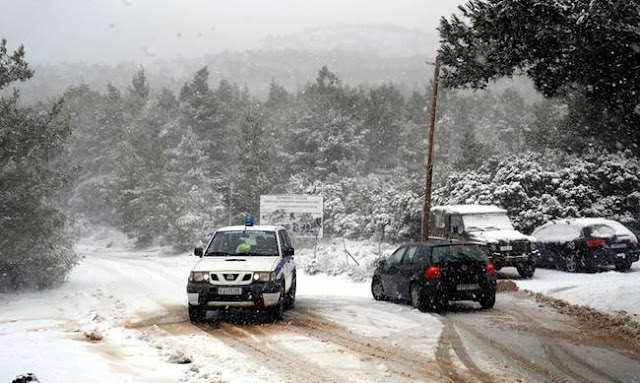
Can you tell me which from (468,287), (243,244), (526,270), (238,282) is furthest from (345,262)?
(238,282)

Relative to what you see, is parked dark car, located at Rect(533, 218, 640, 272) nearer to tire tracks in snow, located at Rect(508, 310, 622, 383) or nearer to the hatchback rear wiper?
tire tracks in snow, located at Rect(508, 310, 622, 383)

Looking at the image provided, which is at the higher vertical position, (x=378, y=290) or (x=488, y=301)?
(x=488, y=301)

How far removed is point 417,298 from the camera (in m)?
12.3

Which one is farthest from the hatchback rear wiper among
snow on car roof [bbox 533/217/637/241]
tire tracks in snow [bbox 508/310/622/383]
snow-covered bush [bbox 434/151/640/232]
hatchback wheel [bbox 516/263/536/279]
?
snow-covered bush [bbox 434/151/640/232]

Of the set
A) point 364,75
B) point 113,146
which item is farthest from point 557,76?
point 364,75

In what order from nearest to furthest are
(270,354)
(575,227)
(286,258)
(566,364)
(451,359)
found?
(566,364) → (451,359) → (270,354) → (286,258) → (575,227)

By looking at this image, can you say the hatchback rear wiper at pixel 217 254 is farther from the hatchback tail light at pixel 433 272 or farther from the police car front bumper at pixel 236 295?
the hatchback tail light at pixel 433 272

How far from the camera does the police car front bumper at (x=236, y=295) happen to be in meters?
10.7

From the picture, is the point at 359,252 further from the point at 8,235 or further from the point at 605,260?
the point at 8,235

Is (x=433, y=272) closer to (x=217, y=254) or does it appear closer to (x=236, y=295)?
(x=236, y=295)

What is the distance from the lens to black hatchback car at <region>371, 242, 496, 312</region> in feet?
39.5

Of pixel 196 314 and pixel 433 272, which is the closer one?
pixel 196 314

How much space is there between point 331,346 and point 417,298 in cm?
402

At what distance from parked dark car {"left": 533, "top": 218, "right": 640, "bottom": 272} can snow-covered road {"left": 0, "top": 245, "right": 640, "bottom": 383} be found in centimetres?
464
